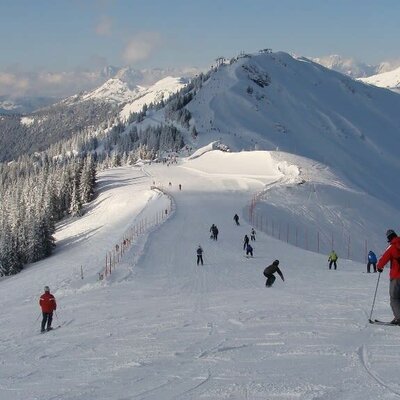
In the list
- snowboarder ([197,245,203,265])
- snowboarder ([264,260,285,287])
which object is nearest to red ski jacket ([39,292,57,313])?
snowboarder ([264,260,285,287])

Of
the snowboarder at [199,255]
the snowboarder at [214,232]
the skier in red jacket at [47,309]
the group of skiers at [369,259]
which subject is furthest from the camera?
the snowboarder at [214,232]

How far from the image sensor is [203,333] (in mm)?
12719

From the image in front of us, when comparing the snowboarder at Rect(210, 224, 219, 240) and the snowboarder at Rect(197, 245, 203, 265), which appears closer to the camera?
the snowboarder at Rect(197, 245, 203, 265)

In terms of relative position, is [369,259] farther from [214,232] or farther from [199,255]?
[214,232]

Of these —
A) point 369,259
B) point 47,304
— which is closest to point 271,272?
point 369,259

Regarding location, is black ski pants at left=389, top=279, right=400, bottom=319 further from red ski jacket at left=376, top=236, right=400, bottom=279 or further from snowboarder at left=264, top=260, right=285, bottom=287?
snowboarder at left=264, top=260, right=285, bottom=287

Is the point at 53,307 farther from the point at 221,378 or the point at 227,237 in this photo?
the point at 227,237

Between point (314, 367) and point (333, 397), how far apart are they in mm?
1450

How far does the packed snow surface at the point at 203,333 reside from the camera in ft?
28.4

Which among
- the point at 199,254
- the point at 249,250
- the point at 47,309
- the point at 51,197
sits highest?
the point at 51,197

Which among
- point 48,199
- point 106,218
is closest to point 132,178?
point 48,199

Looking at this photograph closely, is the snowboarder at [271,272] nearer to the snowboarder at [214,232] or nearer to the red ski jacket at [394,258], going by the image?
the red ski jacket at [394,258]

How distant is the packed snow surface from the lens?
865 centimetres

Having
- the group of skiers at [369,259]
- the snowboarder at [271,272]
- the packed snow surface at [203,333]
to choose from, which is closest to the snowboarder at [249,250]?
the packed snow surface at [203,333]
